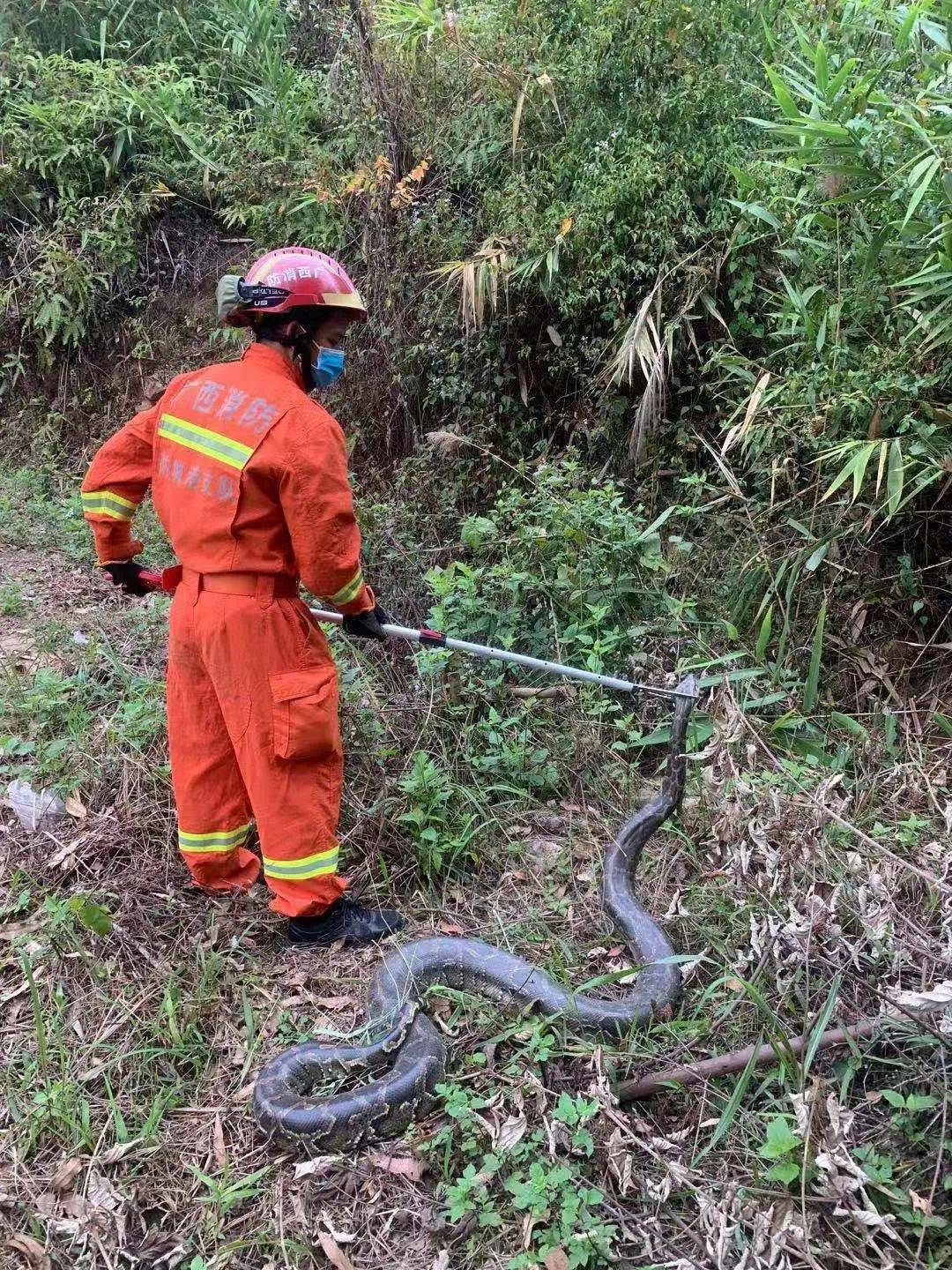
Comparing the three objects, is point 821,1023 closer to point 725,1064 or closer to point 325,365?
point 725,1064

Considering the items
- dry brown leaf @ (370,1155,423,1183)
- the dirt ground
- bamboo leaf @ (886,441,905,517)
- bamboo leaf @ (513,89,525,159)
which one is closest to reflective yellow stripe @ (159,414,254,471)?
the dirt ground

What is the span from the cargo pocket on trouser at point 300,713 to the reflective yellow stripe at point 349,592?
0.25m

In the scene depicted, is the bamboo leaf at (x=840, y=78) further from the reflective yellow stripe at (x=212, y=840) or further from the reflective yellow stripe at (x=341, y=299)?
Answer: the reflective yellow stripe at (x=212, y=840)

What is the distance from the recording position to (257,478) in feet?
9.11

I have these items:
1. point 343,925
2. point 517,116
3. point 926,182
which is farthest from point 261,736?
point 517,116

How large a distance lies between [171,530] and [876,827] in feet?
8.77

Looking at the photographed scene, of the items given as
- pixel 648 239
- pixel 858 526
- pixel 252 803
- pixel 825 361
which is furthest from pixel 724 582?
pixel 252 803

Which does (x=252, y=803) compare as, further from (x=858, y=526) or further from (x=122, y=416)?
(x=122, y=416)

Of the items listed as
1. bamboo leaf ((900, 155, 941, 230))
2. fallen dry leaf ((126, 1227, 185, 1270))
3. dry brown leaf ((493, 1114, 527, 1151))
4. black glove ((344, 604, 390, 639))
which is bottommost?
fallen dry leaf ((126, 1227, 185, 1270))

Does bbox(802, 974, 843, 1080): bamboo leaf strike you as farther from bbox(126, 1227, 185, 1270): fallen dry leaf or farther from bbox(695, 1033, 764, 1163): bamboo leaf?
bbox(126, 1227, 185, 1270): fallen dry leaf

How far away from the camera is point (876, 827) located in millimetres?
3086

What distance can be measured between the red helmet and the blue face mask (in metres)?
0.19

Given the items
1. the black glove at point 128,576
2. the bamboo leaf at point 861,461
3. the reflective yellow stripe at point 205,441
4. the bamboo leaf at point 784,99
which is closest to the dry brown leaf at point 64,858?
the black glove at point 128,576

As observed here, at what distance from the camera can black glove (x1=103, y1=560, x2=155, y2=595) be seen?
10.8 ft
